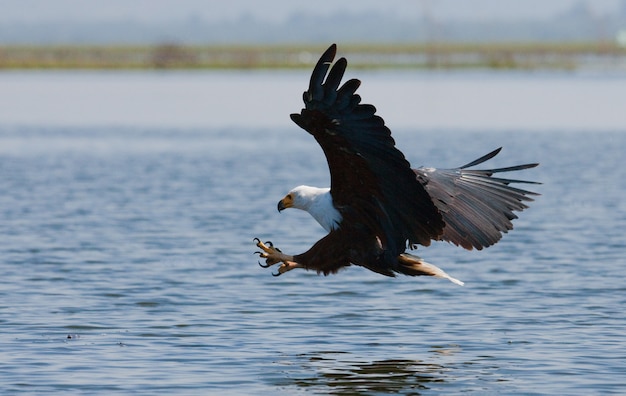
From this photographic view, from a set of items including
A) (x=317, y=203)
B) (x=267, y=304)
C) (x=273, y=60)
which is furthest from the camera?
(x=273, y=60)

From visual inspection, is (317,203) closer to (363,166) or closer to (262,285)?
(363,166)

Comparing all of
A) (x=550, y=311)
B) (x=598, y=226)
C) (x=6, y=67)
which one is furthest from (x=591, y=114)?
(x=6, y=67)

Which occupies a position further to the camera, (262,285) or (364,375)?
(262,285)

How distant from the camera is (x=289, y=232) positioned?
17.1 m

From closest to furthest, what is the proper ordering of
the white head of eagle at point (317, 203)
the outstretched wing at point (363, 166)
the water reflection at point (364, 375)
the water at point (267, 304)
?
1. the outstretched wing at point (363, 166)
2. the water reflection at point (364, 375)
3. the water at point (267, 304)
4. the white head of eagle at point (317, 203)

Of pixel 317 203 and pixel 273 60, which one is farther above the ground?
pixel 273 60

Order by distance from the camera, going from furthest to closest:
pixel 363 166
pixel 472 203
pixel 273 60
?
1. pixel 273 60
2. pixel 472 203
3. pixel 363 166

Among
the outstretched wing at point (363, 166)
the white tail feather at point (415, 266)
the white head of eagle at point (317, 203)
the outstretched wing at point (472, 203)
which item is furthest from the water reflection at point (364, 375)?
the outstretched wing at point (472, 203)

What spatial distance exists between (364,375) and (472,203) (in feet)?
6.00

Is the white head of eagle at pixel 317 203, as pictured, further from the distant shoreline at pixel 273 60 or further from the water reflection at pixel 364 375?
the distant shoreline at pixel 273 60

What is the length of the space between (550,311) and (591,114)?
32926mm

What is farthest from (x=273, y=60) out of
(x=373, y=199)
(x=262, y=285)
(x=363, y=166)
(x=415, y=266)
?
(x=363, y=166)

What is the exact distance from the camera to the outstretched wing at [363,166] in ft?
28.9

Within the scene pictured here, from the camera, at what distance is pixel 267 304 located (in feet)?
39.3
